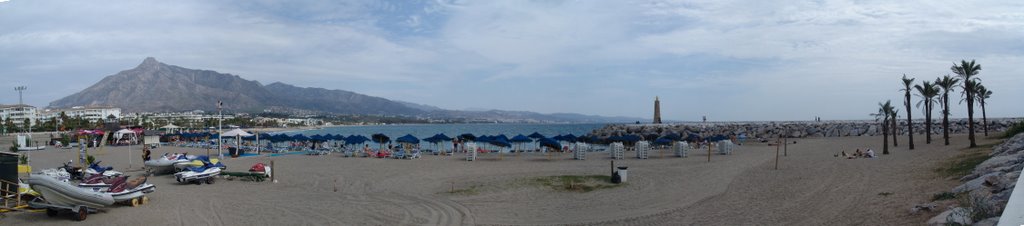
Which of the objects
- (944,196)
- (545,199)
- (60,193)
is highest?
(944,196)

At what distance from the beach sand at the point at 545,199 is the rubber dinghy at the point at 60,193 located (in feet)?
1.07

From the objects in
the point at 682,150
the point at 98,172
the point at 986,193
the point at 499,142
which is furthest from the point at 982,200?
the point at 98,172

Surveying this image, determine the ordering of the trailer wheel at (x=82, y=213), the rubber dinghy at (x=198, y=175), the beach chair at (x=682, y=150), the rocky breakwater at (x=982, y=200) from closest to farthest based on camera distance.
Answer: the rocky breakwater at (x=982, y=200) < the trailer wheel at (x=82, y=213) < the rubber dinghy at (x=198, y=175) < the beach chair at (x=682, y=150)

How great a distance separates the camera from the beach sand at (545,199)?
407 inches

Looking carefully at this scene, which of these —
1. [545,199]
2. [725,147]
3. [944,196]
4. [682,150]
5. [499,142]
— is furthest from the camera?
[725,147]

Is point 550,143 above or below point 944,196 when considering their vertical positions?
above

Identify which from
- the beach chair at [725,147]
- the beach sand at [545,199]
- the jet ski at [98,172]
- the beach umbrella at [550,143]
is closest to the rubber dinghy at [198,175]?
the beach sand at [545,199]

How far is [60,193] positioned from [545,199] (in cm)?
945

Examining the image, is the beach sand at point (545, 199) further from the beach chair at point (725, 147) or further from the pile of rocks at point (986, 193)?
the beach chair at point (725, 147)

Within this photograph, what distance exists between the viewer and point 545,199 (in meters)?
13.1

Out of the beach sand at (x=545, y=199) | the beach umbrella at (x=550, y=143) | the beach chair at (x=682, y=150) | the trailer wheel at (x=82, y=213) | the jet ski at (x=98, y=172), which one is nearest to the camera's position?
the beach sand at (x=545, y=199)

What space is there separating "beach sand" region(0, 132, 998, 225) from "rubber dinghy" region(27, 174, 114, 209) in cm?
33

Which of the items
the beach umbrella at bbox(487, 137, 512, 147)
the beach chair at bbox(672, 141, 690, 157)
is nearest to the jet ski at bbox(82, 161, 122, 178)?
the beach umbrella at bbox(487, 137, 512, 147)

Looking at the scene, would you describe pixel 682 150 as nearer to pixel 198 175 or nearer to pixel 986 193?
pixel 986 193
